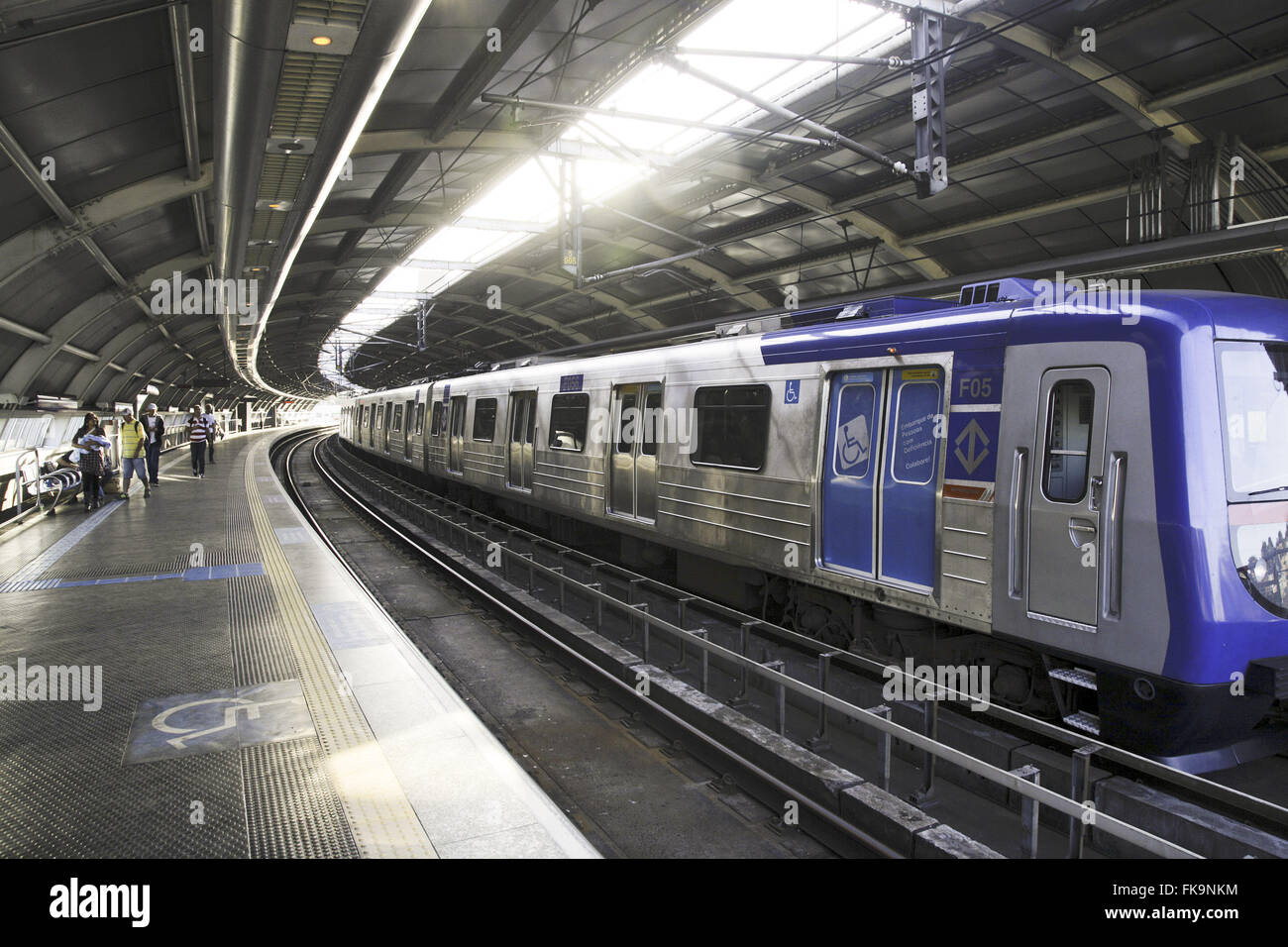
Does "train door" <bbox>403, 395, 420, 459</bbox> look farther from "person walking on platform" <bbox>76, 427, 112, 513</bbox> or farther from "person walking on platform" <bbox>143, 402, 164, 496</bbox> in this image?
"person walking on platform" <bbox>76, 427, 112, 513</bbox>

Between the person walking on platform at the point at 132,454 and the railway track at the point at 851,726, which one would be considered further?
the person walking on platform at the point at 132,454

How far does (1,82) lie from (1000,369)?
32.3 feet

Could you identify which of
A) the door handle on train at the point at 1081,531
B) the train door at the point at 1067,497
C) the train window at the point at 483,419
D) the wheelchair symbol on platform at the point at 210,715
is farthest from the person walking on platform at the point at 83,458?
the door handle on train at the point at 1081,531

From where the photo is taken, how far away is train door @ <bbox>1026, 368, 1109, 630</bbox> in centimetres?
487

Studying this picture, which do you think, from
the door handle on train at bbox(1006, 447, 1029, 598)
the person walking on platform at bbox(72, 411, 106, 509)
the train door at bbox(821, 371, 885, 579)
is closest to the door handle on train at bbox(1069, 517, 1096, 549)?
the door handle on train at bbox(1006, 447, 1029, 598)

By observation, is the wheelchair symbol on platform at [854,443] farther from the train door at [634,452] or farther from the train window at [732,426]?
the train door at [634,452]

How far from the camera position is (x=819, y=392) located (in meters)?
7.03

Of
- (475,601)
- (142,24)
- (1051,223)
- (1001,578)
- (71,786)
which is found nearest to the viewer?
(71,786)

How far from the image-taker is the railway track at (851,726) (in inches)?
157

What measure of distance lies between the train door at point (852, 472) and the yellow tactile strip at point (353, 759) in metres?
3.84

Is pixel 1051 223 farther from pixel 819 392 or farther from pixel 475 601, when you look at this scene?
pixel 475 601

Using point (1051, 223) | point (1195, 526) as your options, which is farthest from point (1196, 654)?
point (1051, 223)

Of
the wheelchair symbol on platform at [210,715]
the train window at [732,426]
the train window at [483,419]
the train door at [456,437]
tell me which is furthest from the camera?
the train door at [456,437]

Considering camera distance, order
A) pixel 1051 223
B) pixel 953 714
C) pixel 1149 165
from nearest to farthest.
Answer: pixel 953 714, pixel 1149 165, pixel 1051 223
